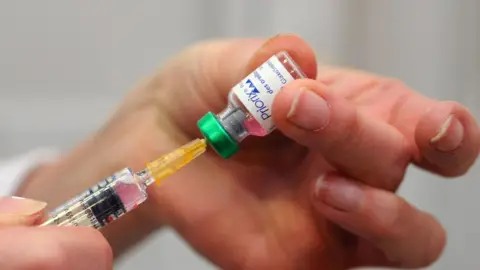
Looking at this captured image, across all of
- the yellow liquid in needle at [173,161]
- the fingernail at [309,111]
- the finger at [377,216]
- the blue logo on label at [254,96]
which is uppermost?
the blue logo on label at [254,96]

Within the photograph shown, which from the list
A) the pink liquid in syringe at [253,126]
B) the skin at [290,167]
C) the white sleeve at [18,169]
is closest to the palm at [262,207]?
the skin at [290,167]

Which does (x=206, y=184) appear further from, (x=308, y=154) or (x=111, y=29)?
(x=111, y=29)

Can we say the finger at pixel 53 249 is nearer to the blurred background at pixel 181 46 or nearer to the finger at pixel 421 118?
the finger at pixel 421 118

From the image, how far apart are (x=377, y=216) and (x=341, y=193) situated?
0.13 feet

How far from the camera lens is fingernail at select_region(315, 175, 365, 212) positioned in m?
0.53

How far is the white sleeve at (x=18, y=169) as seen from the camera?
2.55ft

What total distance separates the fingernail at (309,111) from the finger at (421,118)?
0.34 ft

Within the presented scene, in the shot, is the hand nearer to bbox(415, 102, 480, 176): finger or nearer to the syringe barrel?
the syringe barrel

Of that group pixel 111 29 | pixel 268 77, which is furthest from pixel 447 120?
pixel 111 29

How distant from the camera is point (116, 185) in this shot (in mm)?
461

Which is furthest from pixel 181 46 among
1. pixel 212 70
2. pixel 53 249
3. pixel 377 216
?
pixel 53 249

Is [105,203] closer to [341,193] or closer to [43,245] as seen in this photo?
[43,245]

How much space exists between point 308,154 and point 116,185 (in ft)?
0.72

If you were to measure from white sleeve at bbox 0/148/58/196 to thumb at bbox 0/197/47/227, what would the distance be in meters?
0.36
